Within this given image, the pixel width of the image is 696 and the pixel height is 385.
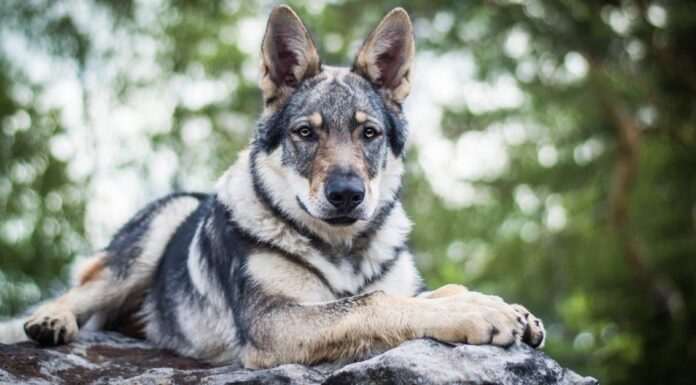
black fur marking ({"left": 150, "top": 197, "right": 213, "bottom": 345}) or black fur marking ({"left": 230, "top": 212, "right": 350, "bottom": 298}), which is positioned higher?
black fur marking ({"left": 230, "top": 212, "right": 350, "bottom": 298})

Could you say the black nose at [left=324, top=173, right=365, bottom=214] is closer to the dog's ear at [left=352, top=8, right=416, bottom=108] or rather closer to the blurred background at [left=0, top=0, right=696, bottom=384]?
the dog's ear at [left=352, top=8, right=416, bottom=108]

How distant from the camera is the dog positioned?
4.31m

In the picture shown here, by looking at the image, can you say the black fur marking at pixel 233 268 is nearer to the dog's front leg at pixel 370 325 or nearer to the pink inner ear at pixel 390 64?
the dog's front leg at pixel 370 325

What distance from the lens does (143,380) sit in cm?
432

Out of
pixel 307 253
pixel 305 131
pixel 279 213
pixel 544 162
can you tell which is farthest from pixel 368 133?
pixel 544 162

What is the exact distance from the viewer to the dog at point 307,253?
170 inches

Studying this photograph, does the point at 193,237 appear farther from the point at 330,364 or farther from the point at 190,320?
the point at 330,364

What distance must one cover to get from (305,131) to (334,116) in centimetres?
23

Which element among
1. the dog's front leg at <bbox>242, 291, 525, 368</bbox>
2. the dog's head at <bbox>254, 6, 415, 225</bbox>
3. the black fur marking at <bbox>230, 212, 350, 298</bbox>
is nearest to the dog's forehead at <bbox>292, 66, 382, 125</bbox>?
the dog's head at <bbox>254, 6, 415, 225</bbox>

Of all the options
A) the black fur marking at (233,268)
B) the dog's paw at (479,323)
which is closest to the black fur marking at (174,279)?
the black fur marking at (233,268)

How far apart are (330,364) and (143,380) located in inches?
44.1

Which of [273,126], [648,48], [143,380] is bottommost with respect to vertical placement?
[143,380]

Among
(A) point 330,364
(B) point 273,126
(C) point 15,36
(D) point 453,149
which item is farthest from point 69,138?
(A) point 330,364

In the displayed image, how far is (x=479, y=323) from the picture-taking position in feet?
13.3
